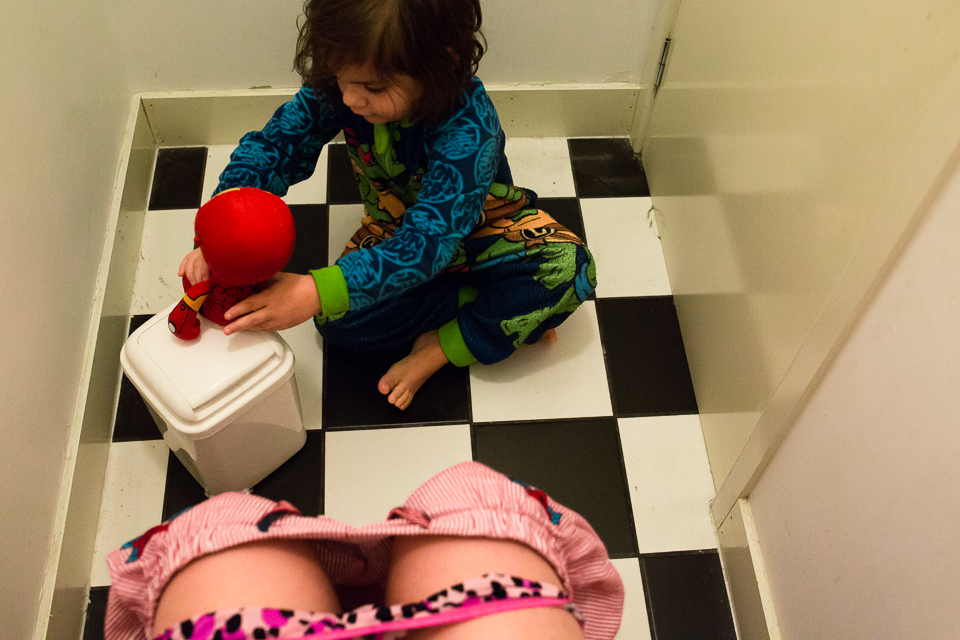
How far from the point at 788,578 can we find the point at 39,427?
0.90 metres

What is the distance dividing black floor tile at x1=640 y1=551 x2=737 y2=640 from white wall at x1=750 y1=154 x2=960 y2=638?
0.14m

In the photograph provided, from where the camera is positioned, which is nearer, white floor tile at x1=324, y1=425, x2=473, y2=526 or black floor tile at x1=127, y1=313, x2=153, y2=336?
white floor tile at x1=324, y1=425, x2=473, y2=526

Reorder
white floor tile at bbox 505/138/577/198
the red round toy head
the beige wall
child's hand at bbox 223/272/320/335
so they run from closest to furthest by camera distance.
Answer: the beige wall → the red round toy head → child's hand at bbox 223/272/320/335 → white floor tile at bbox 505/138/577/198

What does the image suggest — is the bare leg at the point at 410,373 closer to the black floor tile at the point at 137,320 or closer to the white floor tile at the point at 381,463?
the white floor tile at the point at 381,463

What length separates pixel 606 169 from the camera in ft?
4.70

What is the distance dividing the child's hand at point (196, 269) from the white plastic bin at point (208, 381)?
50mm

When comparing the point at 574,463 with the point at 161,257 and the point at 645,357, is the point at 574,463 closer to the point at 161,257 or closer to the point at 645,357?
the point at 645,357

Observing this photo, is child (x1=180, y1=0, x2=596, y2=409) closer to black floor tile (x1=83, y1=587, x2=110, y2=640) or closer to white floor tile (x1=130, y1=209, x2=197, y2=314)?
white floor tile (x1=130, y1=209, x2=197, y2=314)

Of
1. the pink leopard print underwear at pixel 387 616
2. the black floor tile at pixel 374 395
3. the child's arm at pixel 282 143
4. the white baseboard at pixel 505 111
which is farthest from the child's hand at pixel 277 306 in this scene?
the white baseboard at pixel 505 111

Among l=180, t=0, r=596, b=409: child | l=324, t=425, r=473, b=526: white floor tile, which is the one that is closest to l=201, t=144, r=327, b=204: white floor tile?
l=180, t=0, r=596, b=409: child

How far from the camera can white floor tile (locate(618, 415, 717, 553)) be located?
106 cm

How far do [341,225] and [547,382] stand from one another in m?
0.45

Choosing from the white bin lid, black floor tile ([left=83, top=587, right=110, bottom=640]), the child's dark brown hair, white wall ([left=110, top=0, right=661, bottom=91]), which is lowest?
black floor tile ([left=83, top=587, right=110, bottom=640])

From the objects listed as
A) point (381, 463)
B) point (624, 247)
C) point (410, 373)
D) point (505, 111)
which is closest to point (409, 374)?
point (410, 373)
